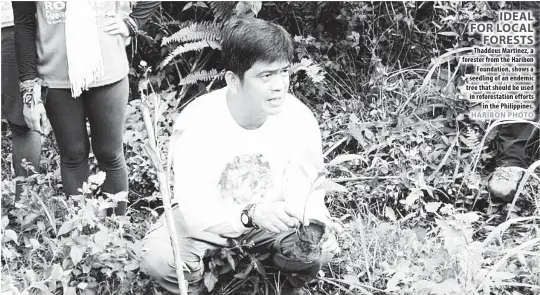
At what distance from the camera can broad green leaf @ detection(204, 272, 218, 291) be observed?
10.6 feet

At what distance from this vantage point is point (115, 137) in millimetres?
3625

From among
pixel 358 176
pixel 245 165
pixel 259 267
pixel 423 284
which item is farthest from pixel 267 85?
pixel 358 176

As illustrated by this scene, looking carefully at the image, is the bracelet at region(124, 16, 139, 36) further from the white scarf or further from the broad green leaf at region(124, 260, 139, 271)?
the broad green leaf at region(124, 260, 139, 271)

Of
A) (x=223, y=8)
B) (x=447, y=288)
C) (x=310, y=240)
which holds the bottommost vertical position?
(x=447, y=288)

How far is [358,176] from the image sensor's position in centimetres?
429

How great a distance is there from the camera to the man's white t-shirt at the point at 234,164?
312 centimetres

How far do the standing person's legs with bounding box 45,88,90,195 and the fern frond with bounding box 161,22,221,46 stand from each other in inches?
67.0

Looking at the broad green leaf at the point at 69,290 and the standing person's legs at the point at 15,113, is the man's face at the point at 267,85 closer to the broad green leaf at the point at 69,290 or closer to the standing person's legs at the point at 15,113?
the broad green leaf at the point at 69,290

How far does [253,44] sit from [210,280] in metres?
0.99

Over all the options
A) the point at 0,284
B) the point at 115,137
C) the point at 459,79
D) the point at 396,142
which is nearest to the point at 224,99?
the point at 115,137

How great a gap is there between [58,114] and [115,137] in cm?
28

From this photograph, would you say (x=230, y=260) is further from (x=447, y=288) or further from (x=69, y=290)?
(x=447, y=288)

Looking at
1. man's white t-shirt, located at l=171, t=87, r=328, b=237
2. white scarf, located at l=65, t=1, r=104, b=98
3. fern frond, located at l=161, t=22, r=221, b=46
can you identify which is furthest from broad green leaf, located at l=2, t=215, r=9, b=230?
fern frond, located at l=161, t=22, r=221, b=46

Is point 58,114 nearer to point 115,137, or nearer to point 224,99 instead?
point 115,137
